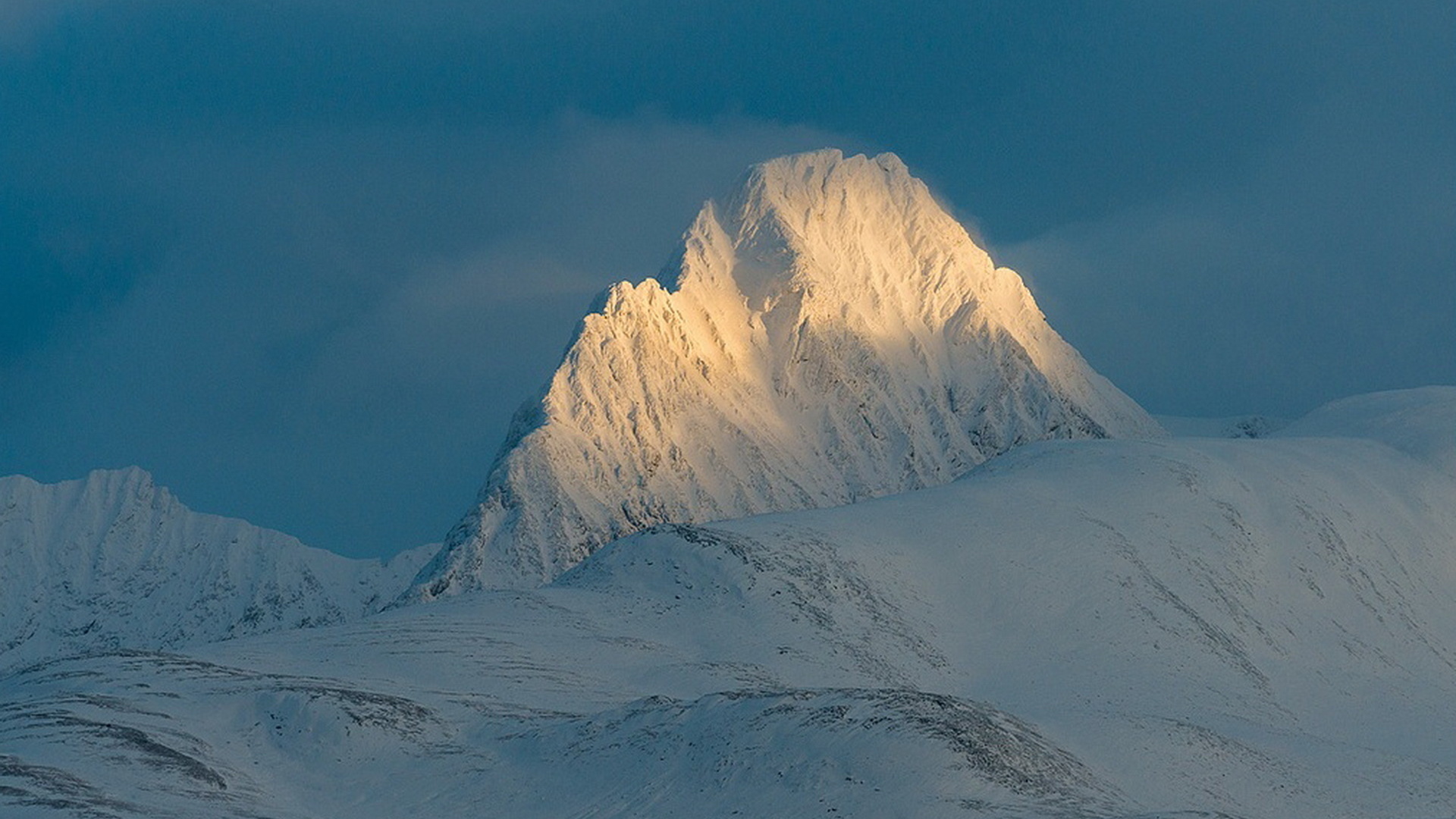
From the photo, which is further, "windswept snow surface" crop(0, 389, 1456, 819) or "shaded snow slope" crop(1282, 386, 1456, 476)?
"shaded snow slope" crop(1282, 386, 1456, 476)

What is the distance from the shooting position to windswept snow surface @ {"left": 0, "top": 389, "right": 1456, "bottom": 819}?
5328 centimetres

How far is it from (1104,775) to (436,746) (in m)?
22.3

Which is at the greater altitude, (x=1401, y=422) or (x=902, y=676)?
(x=1401, y=422)

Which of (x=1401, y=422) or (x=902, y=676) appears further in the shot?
(x=1401, y=422)

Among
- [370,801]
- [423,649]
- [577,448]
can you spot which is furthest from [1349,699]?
[577,448]

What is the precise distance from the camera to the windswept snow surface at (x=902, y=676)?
53281 millimetres

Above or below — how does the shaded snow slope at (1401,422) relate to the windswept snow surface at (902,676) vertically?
above

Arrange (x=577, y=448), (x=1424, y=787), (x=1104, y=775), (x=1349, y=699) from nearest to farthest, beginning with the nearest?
(x=1104, y=775) < (x=1424, y=787) < (x=1349, y=699) < (x=577, y=448)

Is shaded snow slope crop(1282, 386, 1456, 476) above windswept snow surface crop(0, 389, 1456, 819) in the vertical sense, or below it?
above

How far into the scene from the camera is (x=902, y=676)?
84.6 metres

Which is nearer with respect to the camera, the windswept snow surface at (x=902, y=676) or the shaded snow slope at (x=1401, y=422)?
the windswept snow surface at (x=902, y=676)

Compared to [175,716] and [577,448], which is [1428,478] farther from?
[175,716]

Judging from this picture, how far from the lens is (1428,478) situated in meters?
137

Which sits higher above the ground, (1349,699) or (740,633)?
(740,633)
